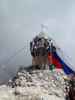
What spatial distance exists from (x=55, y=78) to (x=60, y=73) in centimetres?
239

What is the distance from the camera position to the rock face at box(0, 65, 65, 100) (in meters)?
21.5

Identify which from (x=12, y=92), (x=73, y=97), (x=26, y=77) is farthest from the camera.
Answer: (x=26, y=77)

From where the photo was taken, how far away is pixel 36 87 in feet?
84.4

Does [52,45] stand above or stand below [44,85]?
above

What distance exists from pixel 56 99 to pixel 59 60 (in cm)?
1666

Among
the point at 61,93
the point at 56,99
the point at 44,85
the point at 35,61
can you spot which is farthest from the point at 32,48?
the point at 56,99

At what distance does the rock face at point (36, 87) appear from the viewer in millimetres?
21516

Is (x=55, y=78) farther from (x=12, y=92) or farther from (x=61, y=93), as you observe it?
(x=12, y=92)

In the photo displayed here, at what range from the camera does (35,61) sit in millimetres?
36531

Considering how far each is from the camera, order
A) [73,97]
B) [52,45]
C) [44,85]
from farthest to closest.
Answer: [52,45] → [44,85] → [73,97]

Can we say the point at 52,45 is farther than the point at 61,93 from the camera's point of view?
Yes

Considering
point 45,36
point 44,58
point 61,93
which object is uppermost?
point 45,36

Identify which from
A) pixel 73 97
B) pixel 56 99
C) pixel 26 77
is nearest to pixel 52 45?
pixel 26 77

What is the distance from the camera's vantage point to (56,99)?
22.8 metres
